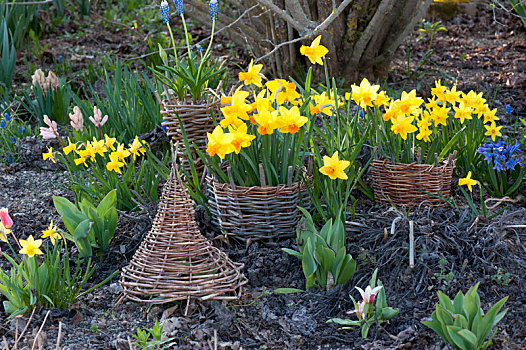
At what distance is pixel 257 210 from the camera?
7.27 feet

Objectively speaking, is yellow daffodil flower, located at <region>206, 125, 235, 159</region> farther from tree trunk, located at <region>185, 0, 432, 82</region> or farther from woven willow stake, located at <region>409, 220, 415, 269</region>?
tree trunk, located at <region>185, 0, 432, 82</region>

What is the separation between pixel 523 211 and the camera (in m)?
2.27

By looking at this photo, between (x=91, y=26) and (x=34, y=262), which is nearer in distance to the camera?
(x=34, y=262)

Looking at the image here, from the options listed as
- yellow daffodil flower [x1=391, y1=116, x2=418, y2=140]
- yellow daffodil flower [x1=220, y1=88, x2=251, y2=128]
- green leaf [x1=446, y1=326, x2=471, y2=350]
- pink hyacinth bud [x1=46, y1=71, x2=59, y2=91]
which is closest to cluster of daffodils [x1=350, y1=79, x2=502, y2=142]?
yellow daffodil flower [x1=391, y1=116, x2=418, y2=140]

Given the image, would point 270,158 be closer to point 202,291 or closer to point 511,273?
point 202,291

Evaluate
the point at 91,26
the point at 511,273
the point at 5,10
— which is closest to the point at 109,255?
the point at 511,273

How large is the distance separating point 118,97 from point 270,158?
145 centimetres

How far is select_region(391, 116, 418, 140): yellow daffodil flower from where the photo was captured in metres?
2.23

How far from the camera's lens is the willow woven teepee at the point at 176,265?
1.92 meters

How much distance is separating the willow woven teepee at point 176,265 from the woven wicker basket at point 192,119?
56cm

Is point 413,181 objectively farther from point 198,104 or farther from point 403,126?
point 198,104

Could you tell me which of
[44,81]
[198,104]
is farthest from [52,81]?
[198,104]

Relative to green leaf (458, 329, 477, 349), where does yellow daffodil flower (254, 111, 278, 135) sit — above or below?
above

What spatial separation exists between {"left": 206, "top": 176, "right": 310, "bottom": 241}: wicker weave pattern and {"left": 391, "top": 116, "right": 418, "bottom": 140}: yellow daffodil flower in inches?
17.4
